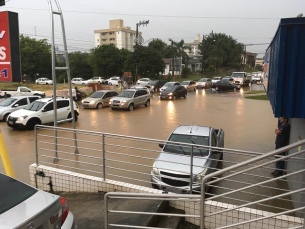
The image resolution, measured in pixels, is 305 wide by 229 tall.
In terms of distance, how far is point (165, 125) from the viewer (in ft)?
51.4

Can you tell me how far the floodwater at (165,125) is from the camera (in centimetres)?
1065

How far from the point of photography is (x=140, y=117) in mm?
18375

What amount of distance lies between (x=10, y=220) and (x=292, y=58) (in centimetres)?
406

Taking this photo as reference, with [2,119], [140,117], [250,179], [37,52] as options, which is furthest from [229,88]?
[37,52]

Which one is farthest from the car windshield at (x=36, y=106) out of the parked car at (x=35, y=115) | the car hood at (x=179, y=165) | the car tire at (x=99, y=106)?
the car hood at (x=179, y=165)

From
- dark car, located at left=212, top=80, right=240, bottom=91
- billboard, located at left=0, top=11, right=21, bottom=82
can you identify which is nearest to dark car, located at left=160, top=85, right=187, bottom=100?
dark car, located at left=212, top=80, right=240, bottom=91

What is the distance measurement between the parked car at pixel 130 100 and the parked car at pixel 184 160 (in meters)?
12.3

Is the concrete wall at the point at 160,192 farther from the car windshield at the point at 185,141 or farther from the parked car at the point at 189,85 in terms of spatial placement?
the parked car at the point at 189,85

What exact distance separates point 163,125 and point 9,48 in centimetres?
1119

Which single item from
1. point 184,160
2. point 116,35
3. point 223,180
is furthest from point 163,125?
point 116,35

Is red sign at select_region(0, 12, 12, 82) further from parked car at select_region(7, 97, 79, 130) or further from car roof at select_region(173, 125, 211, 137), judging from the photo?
parked car at select_region(7, 97, 79, 130)

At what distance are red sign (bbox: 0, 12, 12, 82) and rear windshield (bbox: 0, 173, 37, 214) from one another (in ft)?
7.64

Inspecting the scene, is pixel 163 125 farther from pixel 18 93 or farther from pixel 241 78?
pixel 241 78

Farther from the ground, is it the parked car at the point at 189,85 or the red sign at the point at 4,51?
the red sign at the point at 4,51
